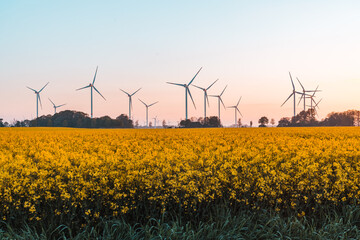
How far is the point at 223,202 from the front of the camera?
273 inches

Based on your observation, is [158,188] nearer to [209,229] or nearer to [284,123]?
[209,229]

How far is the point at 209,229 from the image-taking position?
608 cm

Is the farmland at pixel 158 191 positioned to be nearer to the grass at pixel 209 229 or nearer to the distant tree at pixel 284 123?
the grass at pixel 209 229

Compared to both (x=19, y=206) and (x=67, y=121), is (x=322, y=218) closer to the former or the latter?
(x=19, y=206)

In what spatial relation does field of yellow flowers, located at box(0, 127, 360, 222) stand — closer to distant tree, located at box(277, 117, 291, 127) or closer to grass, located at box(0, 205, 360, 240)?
grass, located at box(0, 205, 360, 240)

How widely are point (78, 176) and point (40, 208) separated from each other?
0.93 metres

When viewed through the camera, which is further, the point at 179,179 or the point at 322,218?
the point at 322,218

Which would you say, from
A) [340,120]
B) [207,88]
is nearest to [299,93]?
[207,88]

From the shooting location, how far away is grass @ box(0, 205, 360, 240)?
5.79 meters

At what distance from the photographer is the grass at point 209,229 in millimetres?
5793

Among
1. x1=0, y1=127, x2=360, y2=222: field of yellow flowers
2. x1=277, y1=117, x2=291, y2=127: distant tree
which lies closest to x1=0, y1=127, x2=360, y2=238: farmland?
x1=0, y1=127, x2=360, y2=222: field of yellow flowers

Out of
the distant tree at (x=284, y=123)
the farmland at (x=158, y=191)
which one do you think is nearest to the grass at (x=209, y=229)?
the farmland at (x=158, y=191)

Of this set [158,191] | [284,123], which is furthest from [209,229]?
[284,123]

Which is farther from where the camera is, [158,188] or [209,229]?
[158,188]
